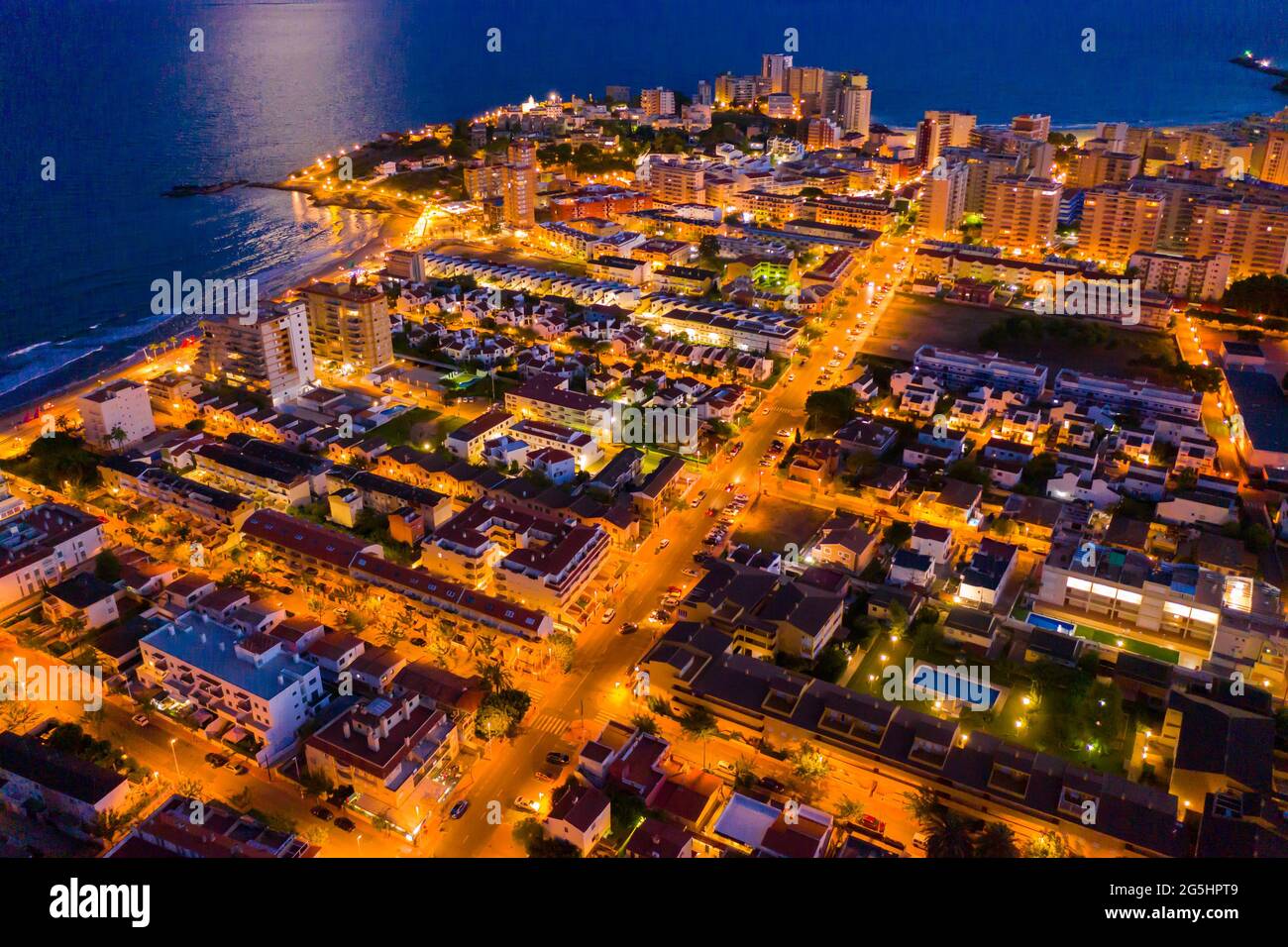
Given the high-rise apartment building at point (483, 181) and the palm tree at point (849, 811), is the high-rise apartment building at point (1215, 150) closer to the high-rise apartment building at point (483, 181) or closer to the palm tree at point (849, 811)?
the high-rise apartment building at point (483, 181)

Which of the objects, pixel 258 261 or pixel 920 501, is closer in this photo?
pixel 920 501

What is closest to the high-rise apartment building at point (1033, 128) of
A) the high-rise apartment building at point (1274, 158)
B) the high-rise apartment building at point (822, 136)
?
the high-rise apartment building at point (822, 136)

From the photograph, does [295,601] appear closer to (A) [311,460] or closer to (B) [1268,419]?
(A) [311,460]

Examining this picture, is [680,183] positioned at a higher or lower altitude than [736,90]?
lower

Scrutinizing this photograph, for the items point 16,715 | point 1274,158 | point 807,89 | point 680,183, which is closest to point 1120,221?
point 1274,158

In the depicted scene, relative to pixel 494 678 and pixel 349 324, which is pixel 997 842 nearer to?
pixel 494 678
